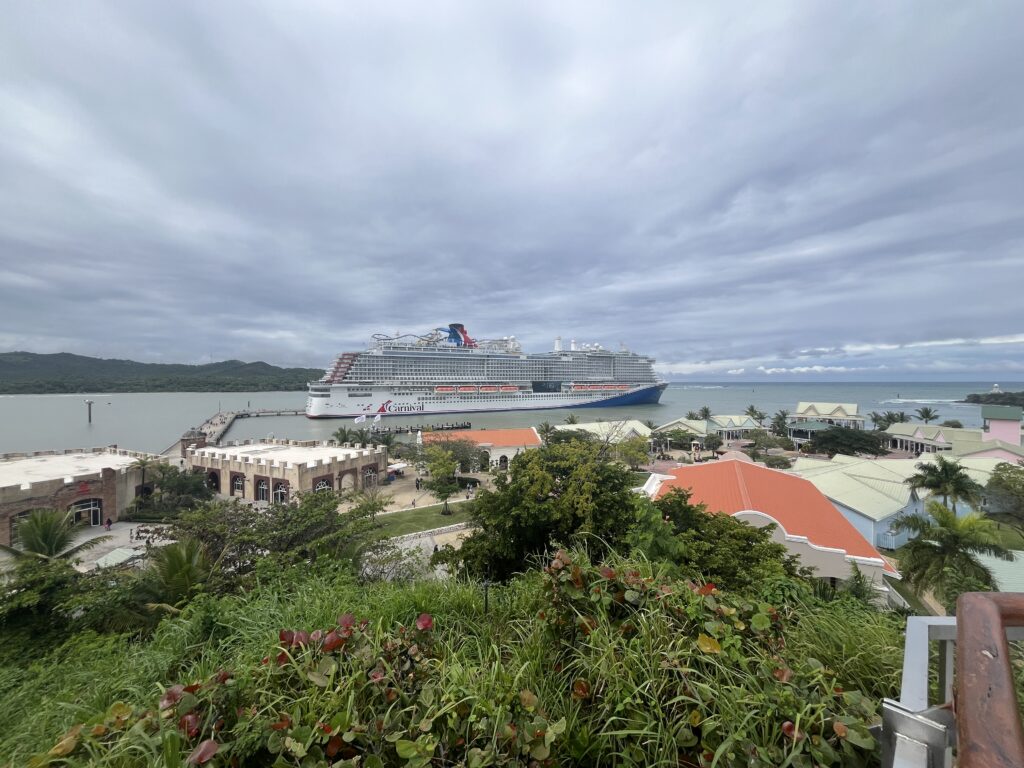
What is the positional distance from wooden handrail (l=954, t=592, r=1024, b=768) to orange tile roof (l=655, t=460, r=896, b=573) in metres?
8.45

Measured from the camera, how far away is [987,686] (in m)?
0.68

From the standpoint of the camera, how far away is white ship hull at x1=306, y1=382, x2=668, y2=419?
48.2 m

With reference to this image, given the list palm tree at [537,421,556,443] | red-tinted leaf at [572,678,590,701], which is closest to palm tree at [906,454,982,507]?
palm tree at [537,421,556,443]

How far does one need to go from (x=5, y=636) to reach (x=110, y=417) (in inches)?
2470

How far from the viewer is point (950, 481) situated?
14164 mm

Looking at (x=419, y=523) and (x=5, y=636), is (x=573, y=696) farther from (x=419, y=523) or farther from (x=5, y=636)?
(x=419, y=523)

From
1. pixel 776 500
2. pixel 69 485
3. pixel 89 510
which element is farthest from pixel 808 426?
pixel 69 485

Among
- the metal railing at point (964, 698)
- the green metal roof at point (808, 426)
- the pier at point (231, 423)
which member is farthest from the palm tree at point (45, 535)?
the green metal roof at point (808, 426)

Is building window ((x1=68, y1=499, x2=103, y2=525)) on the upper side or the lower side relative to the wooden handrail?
lower

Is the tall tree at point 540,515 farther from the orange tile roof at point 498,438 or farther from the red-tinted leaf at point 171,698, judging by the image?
the orange tile roof at point 498,438

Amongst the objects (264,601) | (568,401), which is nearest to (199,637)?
(264,601)

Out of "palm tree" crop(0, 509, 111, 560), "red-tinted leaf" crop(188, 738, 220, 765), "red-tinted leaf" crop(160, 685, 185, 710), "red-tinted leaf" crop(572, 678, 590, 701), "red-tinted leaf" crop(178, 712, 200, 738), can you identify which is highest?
"red-tinted leaf" crop(188, 738, 220, 765)

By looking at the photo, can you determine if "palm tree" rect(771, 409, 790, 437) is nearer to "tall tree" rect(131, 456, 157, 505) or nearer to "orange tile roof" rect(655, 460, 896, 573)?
"orange tile roof" rect(655, 460, 896, 573)

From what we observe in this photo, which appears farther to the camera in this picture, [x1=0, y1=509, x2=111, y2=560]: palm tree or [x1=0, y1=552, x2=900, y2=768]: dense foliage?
[x1=0, y1=509, x2=111, y2=560]: palm tree
